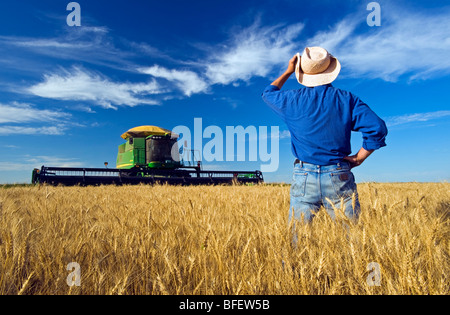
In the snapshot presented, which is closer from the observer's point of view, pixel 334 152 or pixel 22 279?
pixel 22 279

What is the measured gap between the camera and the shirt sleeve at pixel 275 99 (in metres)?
2.62

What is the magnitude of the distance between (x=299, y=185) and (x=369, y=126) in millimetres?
722

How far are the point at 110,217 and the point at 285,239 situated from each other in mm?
2474

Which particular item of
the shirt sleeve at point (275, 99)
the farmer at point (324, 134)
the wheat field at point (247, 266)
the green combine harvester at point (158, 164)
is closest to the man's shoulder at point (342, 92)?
the farmer at point (324, 134)

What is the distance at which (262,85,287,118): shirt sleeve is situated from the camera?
8.60 feet

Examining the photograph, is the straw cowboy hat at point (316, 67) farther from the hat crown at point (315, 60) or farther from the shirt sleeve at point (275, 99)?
the shirt sleeve at point (275, 99)

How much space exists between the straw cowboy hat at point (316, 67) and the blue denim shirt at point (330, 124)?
0.23 feet

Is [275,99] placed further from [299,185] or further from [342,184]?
[342,184]

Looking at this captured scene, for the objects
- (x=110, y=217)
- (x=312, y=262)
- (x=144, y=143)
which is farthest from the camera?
(x=144, y=143)

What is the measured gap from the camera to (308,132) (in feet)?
8.14

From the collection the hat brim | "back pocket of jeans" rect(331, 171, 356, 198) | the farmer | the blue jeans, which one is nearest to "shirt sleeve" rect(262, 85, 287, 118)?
the farmer
